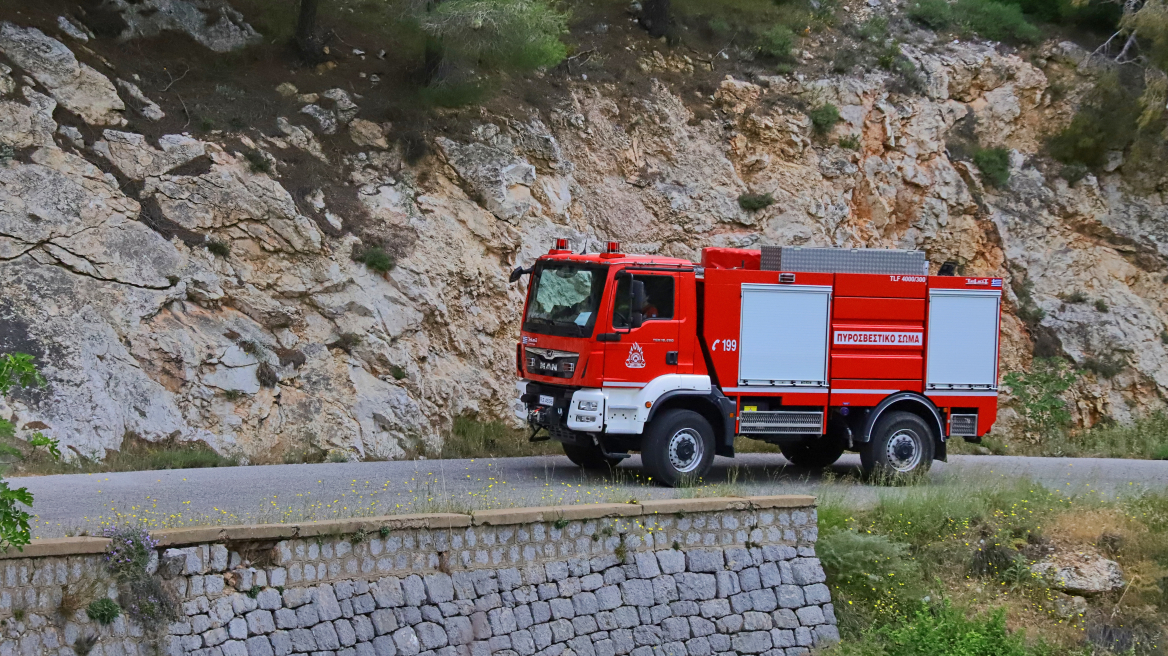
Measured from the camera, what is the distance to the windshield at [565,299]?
12.1 m

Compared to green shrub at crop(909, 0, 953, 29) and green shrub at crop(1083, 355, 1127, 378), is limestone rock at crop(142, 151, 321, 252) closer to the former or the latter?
green shrub at crop(1083, 355, 1127, 378)

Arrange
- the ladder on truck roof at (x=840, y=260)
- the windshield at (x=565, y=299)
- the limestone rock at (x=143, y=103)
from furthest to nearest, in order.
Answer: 1. the limestone rock at (x=143, y=103)
2. the ladder on truck roof at (x=840, y=260)
3. the windshield at (x=565, y=299)

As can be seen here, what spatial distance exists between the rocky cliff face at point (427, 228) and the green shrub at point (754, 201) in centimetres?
18

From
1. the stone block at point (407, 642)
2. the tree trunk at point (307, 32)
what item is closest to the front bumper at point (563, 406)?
the stone block at point (407, 642)

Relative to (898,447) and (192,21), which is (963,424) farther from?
(192,21)

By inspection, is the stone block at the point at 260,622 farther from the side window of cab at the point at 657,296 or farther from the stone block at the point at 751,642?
the side window of cab at the point at 657,296

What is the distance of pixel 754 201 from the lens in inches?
835

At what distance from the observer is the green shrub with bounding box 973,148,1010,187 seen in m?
23.8

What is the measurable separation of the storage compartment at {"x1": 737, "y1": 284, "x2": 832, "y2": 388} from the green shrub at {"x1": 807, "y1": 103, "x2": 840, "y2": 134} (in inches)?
413

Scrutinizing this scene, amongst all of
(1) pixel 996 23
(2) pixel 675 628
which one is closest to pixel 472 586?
(2) pixel 675 628

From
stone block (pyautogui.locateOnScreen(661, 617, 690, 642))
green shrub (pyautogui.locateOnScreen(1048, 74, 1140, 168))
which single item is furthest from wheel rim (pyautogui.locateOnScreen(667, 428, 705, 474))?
green shrub (pyautogui.locateOnScreen(1048, 74, 1140, 168))

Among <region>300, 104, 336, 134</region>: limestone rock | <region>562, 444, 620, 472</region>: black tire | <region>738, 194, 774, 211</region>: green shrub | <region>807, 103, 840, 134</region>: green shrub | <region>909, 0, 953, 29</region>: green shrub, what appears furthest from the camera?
<region>909, 0, 953, 29</region>: green shrub

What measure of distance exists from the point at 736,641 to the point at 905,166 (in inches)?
609

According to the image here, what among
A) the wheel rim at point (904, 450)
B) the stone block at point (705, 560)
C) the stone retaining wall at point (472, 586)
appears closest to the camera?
the stone retaining wall at point (472, 586)
